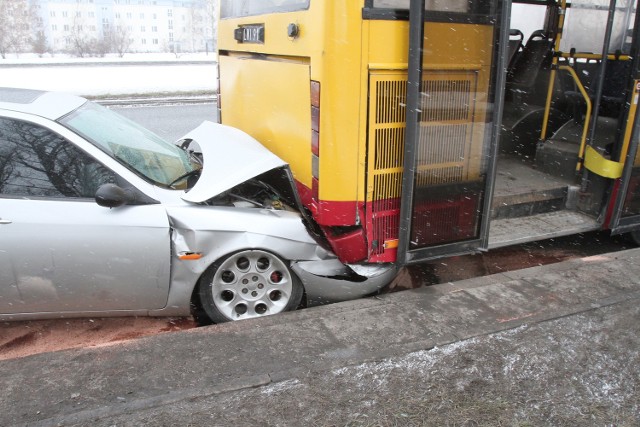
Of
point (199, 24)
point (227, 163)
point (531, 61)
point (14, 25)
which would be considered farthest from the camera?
point (199, 24)

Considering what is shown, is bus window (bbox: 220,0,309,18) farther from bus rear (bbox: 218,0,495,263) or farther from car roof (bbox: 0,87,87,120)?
car roof (bbox: 0,87,87,120)

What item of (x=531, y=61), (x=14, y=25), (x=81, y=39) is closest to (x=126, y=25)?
(x=81, y=39)

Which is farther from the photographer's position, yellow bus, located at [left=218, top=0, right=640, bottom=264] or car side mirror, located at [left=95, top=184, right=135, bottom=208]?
yellow bus, located at [left=218, top=0, right=640, bottom=264]

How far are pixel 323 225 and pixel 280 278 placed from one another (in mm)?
501

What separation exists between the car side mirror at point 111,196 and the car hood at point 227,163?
41 cm

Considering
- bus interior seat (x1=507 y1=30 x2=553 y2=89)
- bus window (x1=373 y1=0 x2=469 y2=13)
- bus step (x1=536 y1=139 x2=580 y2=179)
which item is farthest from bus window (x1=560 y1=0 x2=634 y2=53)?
bus window (x1=373 y1=0 x2=469 y2=13)

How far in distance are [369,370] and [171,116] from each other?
11.0 metres

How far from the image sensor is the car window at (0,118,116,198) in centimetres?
347

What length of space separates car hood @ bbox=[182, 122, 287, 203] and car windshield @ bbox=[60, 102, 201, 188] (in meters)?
0.20

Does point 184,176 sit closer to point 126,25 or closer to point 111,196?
point 111,196

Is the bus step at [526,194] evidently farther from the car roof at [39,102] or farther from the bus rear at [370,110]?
the car roof at [39,102]

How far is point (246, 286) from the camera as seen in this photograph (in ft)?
12.5

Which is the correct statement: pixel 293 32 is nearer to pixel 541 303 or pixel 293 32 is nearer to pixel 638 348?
pixel 541 303

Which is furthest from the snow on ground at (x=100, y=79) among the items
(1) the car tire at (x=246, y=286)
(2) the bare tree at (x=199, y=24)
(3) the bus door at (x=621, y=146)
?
(2) the bare tree at (x=199, y=24)
